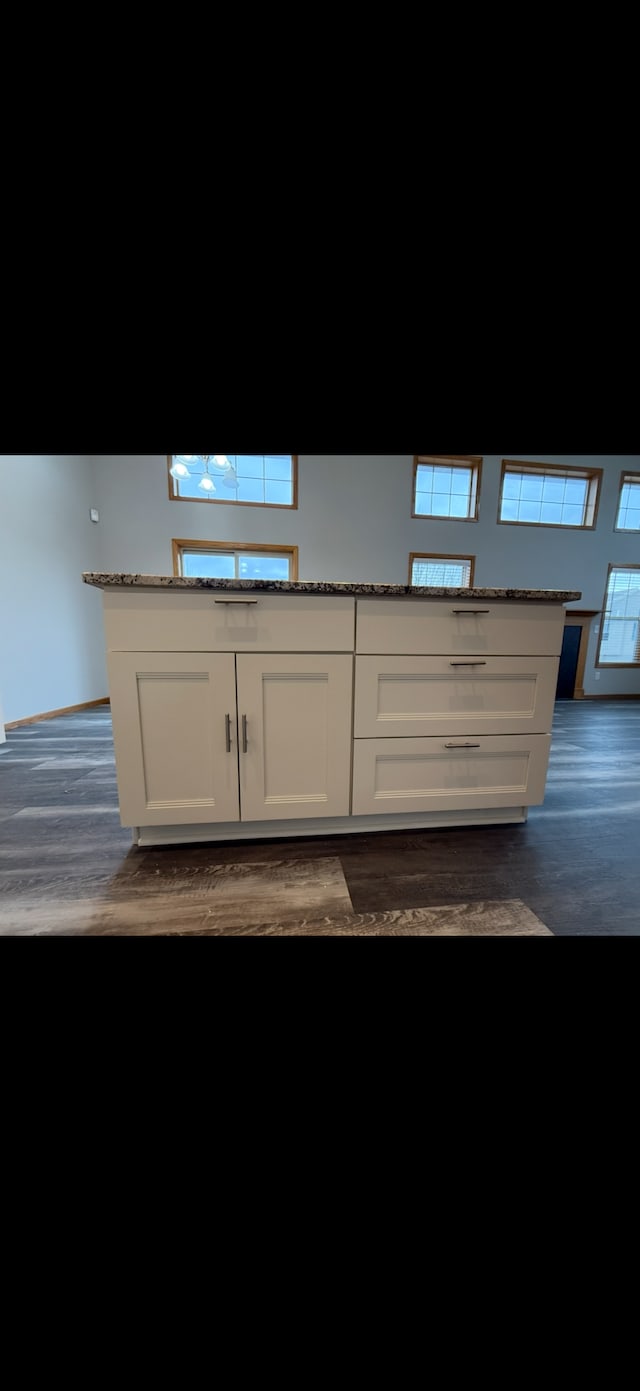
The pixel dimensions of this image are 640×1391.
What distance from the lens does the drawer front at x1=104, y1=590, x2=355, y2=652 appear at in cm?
126

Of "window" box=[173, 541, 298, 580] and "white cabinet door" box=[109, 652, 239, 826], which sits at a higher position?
"window" box=[173, 541, 298, 580]

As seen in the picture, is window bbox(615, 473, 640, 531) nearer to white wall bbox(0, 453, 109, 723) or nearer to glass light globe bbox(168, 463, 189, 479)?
glass light globe bbox(168, 463, 189, 479)

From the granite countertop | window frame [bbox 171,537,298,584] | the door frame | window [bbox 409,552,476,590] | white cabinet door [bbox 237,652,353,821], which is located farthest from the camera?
the door frame

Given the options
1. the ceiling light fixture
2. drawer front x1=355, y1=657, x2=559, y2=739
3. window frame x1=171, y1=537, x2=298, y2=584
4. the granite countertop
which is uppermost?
the ceiling light fixture

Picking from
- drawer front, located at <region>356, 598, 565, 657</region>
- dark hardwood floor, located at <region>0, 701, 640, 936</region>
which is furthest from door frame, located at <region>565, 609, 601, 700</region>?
drawer front, located at <region>356, 598, 565, 657</region>

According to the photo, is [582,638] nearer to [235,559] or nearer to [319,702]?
[235,559]

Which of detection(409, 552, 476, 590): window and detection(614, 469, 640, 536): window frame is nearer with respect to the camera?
detection(409, 552, 476, 590): window

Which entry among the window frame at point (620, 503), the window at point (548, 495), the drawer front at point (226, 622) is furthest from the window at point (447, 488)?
the drawer front at point (226, 622)

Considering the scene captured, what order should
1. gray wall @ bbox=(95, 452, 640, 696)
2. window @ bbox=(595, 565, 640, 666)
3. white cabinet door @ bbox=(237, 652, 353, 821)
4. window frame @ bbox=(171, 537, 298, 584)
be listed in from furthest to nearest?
window @ bbox=(595, 565, 640, 666), window frame @ bbox=(171, 537, 298, 584), gray wall @ bbox=(95, 452, 640, 696), white cabinet door @ bbox=(237, 652, 353, 821)

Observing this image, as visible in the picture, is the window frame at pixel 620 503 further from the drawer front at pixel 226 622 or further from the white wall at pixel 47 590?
the white wall at pixel 47 590

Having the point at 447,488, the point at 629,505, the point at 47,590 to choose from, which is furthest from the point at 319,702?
the point at 629,505
